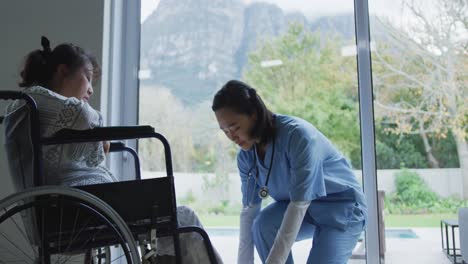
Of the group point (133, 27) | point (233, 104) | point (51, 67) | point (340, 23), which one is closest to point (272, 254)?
point (233, 104)

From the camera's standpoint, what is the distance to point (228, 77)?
1987 mm

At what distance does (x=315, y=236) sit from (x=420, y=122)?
2.17 ft

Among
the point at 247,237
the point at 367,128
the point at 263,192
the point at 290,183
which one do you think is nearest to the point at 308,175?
the point at 290,183

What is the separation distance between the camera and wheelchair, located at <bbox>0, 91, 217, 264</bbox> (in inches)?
40.2

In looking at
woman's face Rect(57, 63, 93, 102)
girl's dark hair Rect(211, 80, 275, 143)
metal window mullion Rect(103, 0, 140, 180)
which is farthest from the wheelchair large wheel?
metal window mullion Rect(103, 0, 140, 180)

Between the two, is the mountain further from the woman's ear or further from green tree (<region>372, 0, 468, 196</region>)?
the woman's ear

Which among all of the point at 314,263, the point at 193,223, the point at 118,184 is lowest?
the point at 314,263

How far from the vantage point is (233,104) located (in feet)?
4.87

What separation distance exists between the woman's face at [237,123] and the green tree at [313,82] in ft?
1.38

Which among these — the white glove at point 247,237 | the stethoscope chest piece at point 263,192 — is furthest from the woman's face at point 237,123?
the white glove at point 247,237

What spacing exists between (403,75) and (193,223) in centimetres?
111

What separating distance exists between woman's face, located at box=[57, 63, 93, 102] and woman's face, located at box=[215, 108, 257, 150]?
0.44m

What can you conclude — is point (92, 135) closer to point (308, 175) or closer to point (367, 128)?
point (308, 175)

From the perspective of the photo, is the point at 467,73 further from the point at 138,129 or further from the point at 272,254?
the point at 138,129
